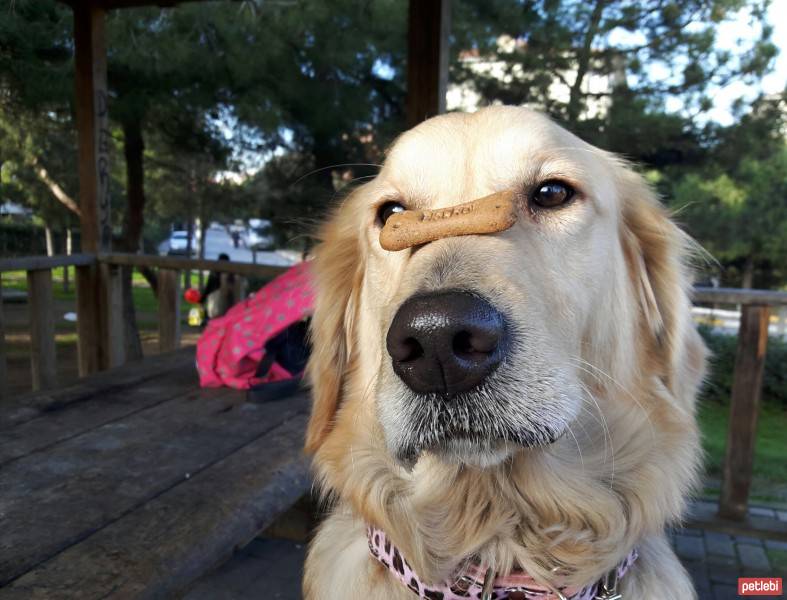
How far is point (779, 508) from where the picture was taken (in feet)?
15.0

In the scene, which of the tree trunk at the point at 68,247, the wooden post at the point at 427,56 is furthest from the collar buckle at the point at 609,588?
the tree trunk at the point at 68,247

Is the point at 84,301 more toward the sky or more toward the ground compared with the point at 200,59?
more toward the ground

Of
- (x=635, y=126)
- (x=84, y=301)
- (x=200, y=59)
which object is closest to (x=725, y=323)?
(x=635, y=126)

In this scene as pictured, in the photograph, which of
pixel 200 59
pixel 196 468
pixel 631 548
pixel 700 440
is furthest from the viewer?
pixel 200 59

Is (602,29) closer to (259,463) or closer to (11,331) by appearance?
(259,463)

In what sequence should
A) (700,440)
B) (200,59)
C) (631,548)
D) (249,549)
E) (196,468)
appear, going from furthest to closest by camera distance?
(200,59)
(249,549)
(196,468)
(700,440)
(631,548)

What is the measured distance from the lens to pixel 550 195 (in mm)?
1612

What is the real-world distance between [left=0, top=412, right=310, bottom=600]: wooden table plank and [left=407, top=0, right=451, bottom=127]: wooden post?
7.24 ft

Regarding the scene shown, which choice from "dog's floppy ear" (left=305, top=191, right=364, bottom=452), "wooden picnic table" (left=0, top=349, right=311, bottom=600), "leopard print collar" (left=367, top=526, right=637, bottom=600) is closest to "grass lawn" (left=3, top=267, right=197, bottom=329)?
"wooden picnic table" (left=0, top=349, right=311, bottom=600)

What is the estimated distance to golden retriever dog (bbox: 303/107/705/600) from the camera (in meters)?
1.19

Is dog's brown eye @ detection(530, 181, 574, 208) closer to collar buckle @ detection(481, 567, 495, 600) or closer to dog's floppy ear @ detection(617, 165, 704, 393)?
dog's floppy ear @ detection(617, 165, 704, 393)

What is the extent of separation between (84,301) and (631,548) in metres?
4.43

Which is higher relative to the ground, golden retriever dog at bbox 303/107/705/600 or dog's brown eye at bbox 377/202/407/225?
dog's brown eye at bbox 377/202/407/225

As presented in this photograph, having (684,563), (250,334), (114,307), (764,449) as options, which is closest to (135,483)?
(250,334)
